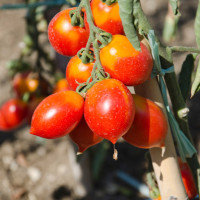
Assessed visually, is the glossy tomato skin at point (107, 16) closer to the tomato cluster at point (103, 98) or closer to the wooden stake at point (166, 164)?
the tomato cluster at point (103, 98)

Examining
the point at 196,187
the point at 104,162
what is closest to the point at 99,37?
the point at 196,187

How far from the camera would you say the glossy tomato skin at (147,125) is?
23.0 inches

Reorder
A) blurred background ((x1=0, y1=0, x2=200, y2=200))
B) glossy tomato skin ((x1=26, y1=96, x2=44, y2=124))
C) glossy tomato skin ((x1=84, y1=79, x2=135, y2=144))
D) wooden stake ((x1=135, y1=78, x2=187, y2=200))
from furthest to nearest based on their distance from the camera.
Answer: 1. blurred background ((x1=0, y1=0, x2=200, y2=200))
2. glossy tomato skin ((x1=26, y1=96, x2=44, y2=124))
3. wooden stake ((x1=135, y1=78, x2=187, y2=200))
4. glossy tomato skin ((x1=84, y1=79, x2=135, y2=144))

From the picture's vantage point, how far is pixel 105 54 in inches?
22.2

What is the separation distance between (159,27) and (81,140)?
2.31 m

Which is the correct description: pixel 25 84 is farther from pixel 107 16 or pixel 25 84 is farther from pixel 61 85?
pixel 107 16

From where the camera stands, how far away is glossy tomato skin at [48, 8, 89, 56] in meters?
0.63

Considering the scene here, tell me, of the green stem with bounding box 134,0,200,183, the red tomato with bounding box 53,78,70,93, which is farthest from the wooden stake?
the red tomato with bounding box 53,78,70,93

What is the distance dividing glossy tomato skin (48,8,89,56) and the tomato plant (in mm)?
42

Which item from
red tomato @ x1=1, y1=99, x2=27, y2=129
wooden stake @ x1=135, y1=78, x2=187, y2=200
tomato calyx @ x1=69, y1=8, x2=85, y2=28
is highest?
tomato calyx @ x1=69, y1=8, x2=85, y2=28

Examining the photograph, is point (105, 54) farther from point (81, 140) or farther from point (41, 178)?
point (41, 178)

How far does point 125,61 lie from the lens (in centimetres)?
55

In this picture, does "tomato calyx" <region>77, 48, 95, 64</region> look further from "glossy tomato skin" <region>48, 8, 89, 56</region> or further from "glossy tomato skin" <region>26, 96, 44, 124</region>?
"glossy tomato skin" <region>26, 96, 44, 124</region>

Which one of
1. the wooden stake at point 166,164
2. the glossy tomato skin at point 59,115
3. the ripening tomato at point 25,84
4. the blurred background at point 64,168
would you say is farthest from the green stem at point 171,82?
the blurred background at point 64,168
